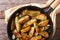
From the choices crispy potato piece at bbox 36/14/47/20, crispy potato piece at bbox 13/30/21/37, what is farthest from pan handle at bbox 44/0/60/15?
crispy potato piece at bbox 13/30/21/37

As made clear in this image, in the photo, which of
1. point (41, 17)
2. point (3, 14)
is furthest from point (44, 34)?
point (3, 14)

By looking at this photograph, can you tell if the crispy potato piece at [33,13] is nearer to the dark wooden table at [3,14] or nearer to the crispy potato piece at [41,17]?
the crispy potato piece at [41,17]

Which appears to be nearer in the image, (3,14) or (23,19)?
(23,19)

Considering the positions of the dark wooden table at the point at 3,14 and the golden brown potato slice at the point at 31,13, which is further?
the dark wooden table at the point at 3,14

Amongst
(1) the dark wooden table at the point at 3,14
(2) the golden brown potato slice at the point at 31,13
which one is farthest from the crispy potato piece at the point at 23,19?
(1) the dark wooden table at the point at 3,14

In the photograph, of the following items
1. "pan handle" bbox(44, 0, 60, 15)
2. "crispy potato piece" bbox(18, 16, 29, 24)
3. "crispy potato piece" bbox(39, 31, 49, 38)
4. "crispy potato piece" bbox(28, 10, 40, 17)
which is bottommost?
"crispy potato piece" bbox(39, 31, 49, 38)

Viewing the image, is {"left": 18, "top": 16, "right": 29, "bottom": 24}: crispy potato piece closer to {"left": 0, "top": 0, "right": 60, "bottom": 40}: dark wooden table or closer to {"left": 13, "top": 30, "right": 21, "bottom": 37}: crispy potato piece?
{"left": 13, "top": 30, "right": 21, "bottom": 37}: crispy potato piece

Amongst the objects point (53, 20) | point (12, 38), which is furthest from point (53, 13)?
point (12, 38)

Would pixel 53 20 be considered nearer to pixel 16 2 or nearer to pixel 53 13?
pixel 53 13

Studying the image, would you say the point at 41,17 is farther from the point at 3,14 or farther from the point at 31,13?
the point at 3,14

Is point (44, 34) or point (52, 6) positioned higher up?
point (52, 6)

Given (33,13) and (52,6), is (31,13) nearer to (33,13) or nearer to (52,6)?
(33,13)
